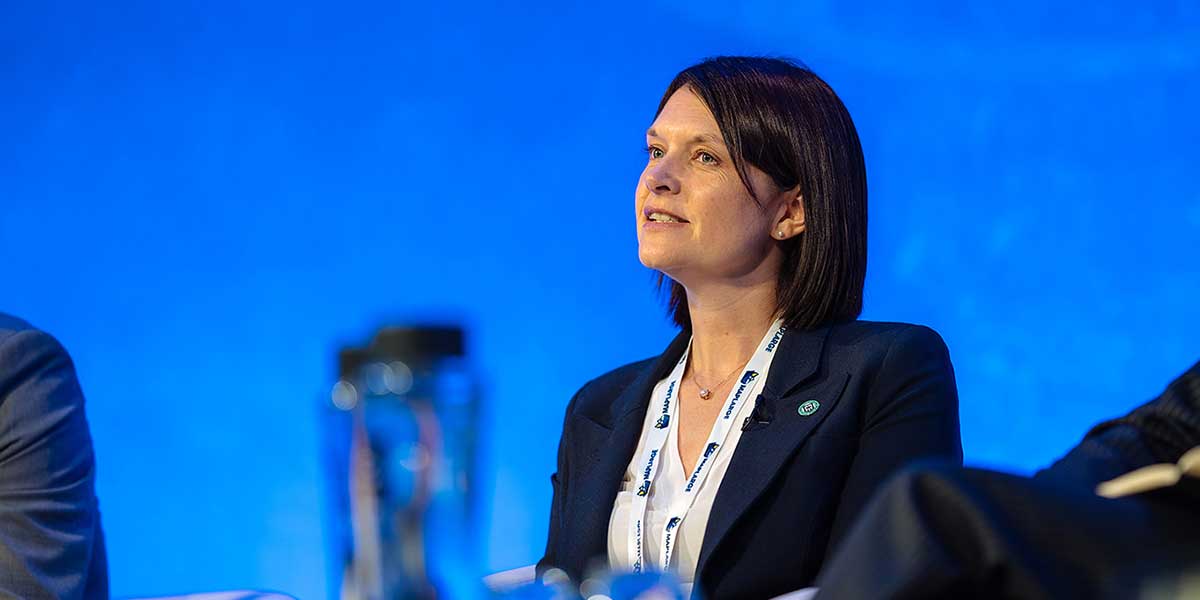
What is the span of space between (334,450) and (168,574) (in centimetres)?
360

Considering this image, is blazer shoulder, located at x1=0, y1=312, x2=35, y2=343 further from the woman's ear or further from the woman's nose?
the woman's ear

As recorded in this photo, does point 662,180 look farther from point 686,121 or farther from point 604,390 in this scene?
point 604,390

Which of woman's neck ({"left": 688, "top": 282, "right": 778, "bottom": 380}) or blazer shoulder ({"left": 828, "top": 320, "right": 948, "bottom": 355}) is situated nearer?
blazer shoulder ({"left": 828, "top": 320, "right": 948, "bottom": 355})

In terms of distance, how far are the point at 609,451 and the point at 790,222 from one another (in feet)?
1.69

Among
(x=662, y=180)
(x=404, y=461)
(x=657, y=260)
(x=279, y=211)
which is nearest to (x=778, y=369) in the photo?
(x=657, y=260)

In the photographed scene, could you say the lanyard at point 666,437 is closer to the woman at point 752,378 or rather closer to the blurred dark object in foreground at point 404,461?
the woman at point 752,378

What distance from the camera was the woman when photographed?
2059 mm

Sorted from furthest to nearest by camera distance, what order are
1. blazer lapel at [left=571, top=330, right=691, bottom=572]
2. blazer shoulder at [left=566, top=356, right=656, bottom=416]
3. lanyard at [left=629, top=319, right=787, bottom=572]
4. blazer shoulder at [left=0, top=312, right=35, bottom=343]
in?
blazer shoulder at [left=566, top=356, right=656, bottom=416] → blazer lapel at [left=571, top=330, right=691, bottom=572] → lanyard at [left=629, top=319, right=787, bottom=572] → blazer shoulder at [left=0, top=312, right=35, bottom=343]

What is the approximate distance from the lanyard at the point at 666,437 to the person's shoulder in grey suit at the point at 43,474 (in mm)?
849

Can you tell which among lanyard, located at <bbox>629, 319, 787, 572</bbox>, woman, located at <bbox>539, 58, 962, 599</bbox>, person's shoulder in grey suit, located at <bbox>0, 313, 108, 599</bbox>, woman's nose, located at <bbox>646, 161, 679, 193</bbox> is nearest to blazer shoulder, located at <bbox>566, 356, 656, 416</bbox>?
woman, located at <bbox>539, 58, 962, 599</bbox>

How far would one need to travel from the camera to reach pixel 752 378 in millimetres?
2254

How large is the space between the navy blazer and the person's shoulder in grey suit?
0.76 meters

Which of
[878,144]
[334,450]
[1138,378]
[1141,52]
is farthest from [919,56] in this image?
[334,450]

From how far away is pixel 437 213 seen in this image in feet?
13.5
